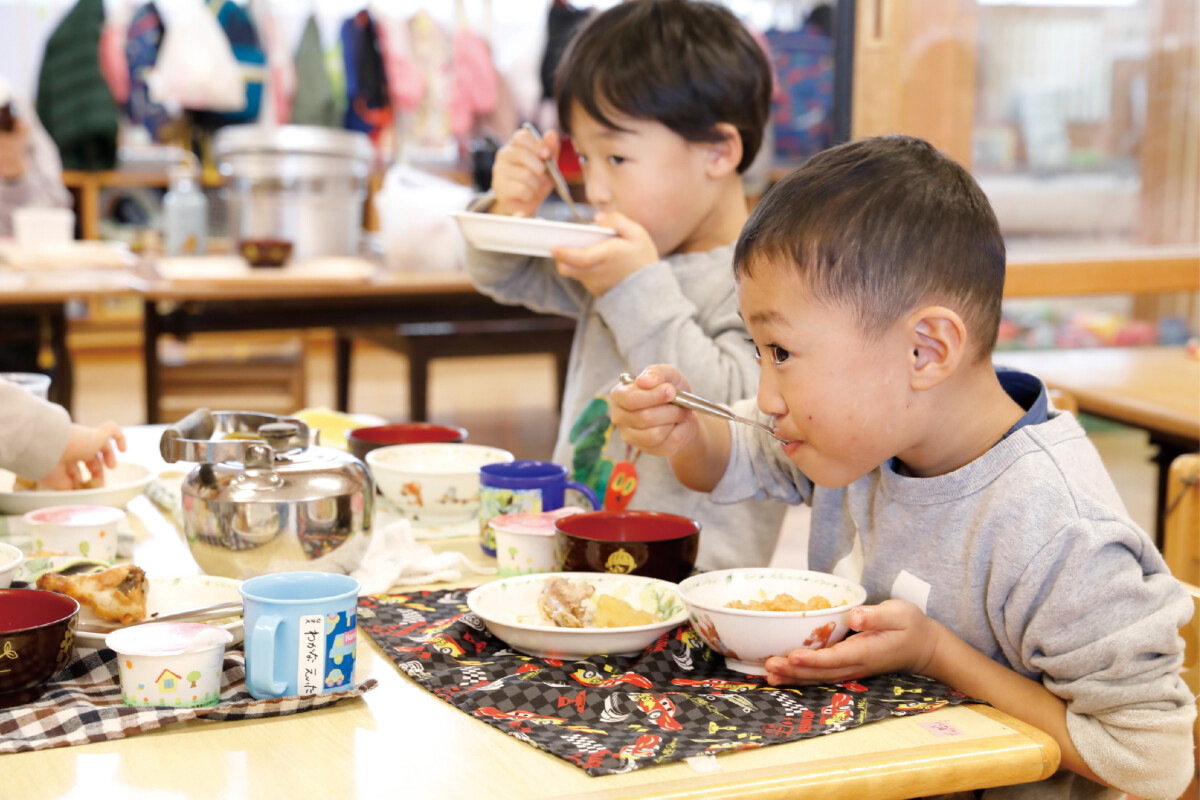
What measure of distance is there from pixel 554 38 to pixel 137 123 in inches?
96.9

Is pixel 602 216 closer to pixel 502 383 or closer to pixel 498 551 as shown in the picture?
pixel 498 551

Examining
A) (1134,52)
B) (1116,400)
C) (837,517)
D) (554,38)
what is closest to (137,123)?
(554,38)

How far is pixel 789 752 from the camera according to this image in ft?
2.61

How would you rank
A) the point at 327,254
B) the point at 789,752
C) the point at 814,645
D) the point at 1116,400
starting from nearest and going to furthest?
the point at 789,752
the point at 814,645
the point at 1116,400
the point at 327,254

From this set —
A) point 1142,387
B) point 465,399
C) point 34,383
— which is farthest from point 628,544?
point 465,399

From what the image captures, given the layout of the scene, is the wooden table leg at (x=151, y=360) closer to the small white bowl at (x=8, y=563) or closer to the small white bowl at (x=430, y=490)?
the small white bowl at (x=430, y=490)

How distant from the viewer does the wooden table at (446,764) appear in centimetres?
73

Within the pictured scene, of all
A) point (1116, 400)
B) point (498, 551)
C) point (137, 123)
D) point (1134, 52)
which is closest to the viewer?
point (498, 551)

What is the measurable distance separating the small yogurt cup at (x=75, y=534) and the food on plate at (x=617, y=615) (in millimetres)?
486

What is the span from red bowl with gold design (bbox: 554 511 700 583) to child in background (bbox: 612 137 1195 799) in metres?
0.15

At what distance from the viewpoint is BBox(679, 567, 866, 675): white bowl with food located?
2.97 feet

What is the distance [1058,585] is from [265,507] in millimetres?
648

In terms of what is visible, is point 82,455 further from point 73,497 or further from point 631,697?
point 631,697

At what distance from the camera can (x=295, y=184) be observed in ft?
12.2
